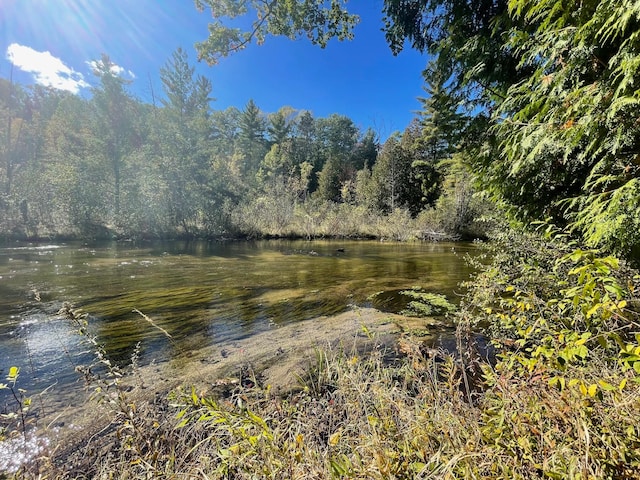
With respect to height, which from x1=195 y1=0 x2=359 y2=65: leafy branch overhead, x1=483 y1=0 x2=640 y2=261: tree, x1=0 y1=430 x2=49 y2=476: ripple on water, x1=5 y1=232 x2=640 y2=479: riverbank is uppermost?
x1=195 y1=0 x2=359 y2=65: leafy branch overhead

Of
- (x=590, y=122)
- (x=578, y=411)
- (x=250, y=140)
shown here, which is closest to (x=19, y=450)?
(x=578, y=411)

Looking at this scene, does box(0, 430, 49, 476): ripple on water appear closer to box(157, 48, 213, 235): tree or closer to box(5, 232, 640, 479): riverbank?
box(5, 232, 640, 479): riverbank

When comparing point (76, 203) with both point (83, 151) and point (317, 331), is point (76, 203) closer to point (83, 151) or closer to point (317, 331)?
point (83, 151)

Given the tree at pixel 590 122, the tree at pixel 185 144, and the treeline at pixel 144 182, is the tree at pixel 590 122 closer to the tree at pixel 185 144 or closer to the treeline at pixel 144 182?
the treeline at pixel 144 182

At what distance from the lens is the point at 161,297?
19.3 ft

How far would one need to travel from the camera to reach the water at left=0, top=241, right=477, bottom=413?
11.7ft

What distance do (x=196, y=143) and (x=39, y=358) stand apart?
16.3 meters

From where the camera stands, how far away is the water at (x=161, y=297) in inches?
141

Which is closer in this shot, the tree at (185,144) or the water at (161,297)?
the water at (161,297)

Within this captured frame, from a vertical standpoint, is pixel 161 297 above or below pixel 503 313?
below

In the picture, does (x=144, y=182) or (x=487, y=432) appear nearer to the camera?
(x=487, y=432)

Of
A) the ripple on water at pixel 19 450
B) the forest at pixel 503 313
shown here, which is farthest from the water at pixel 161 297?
the forest at pixel 503 313

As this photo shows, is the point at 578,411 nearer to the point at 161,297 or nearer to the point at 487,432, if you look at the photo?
the point at 487,432

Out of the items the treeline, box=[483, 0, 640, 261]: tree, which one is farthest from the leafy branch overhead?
the treeline
